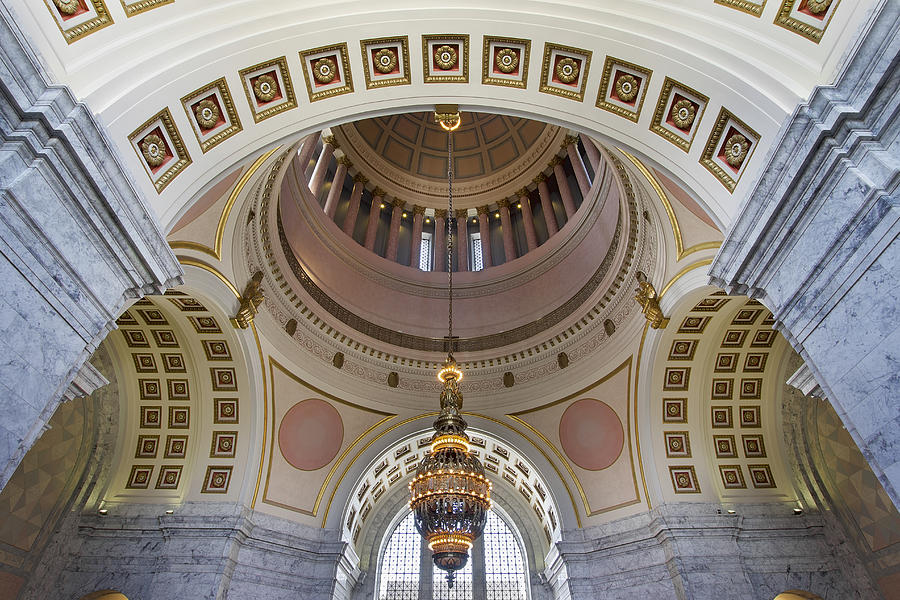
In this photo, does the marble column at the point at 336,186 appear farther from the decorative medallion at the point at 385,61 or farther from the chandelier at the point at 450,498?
the decorative medallion at the point at 385,61

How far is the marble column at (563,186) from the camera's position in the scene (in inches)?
521

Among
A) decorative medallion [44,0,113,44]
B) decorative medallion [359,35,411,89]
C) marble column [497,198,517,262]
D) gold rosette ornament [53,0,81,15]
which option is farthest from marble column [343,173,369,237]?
gold rosette ornament [53,0,81,15]

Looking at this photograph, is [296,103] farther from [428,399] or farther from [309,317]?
[428,399]

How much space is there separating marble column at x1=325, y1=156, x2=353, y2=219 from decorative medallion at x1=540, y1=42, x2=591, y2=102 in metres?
8.59

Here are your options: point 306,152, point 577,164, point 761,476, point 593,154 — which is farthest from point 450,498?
point 577,164

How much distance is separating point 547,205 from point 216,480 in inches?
408

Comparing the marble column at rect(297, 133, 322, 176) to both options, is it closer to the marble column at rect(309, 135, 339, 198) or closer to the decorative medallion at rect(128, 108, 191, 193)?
the marble column at rect(309, 135, 339, 198)

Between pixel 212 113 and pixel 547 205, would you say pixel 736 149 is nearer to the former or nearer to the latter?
pixel 212 113

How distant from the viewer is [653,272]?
905 cm

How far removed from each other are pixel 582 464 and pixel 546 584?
377 centimetres

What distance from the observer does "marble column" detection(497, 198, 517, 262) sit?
14.3m

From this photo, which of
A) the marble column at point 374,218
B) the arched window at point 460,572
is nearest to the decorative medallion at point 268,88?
the marble column at point 374,218

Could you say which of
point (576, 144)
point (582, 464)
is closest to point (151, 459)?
point (582, 464)

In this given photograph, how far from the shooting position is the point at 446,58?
17.0 feet
